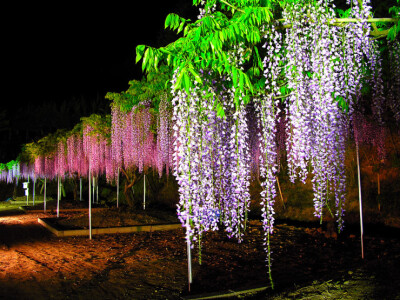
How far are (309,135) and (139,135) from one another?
245 inches

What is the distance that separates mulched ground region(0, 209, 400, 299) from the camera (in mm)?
4332

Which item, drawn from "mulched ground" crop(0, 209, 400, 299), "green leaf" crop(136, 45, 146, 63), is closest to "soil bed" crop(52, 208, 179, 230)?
"mulched ground" crop(0, 209, 400, 299)

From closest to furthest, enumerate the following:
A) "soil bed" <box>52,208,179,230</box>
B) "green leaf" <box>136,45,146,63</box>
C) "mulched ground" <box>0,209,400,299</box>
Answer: "green leaf" <box>136,45,146,63</box>
"mulched ground" <box>0,209,400,299</box>
"soil bed" <box>52,208,179,230</box>

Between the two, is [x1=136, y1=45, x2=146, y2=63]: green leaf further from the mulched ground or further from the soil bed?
the soil bed

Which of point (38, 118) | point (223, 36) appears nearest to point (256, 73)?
point (223, 36)

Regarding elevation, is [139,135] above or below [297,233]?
above

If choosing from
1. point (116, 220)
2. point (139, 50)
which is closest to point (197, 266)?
point (139, 50)

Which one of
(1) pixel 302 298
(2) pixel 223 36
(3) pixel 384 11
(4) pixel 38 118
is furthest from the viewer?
(4) pixel 38 118

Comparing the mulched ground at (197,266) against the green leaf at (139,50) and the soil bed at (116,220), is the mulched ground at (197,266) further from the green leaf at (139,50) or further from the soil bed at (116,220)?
the green leaf at (139,50)

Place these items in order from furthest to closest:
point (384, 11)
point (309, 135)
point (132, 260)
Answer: point (132, 260) < point (384, 11) < point (309, 135)

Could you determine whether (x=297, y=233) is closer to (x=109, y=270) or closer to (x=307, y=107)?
(x=109, y=270)

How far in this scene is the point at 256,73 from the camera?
4438 millimetres

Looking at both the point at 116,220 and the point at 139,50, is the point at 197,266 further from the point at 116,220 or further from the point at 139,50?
the point at 116,220

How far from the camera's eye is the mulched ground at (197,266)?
171 inches
